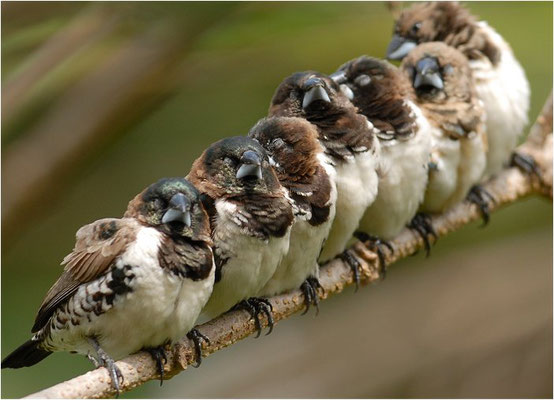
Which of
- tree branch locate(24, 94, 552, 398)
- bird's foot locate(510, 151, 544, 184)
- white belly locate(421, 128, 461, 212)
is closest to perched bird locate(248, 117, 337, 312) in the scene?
tree branch locate(24, 94, 552, 398)

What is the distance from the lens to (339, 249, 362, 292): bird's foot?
473cm

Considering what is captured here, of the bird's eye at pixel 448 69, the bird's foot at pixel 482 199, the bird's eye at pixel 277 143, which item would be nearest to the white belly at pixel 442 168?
the bird's eye at pixel 448 69

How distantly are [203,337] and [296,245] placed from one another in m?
0.56

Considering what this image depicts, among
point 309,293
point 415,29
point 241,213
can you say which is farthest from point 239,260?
point 415,29

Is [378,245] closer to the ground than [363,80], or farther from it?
closer to the ground

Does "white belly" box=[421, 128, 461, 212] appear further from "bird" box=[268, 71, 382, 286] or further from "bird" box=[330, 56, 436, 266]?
"bird" box=[268, 71, 382, 286]

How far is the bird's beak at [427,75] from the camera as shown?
516 centimetres

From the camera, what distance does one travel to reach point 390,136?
4.78 metres

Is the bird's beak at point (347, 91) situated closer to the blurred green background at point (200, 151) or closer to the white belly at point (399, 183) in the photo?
the white belly at point (399, 183)

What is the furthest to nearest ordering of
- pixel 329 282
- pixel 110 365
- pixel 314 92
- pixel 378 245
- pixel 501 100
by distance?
pixel 501 100, pixel 378 245, pixel 329 282, pixel 314 92, pixel 110 365

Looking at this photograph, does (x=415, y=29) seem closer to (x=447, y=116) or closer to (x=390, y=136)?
(x=447, y=116)

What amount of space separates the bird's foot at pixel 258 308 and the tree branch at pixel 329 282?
1.0 inches

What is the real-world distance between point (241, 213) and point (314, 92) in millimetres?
724

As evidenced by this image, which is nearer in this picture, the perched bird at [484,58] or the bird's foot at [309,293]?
the bird's foot at [309,293]
